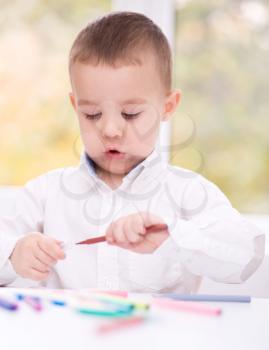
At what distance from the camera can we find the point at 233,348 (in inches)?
22.9

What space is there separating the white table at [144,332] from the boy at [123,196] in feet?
0.73

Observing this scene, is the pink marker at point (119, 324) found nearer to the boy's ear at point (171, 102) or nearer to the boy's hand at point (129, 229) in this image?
the boy's hand at point (129, 229)

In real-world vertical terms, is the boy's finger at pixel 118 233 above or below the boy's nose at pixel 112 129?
below

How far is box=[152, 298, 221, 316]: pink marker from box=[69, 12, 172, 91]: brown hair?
438 millimetres

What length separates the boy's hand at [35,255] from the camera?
2.80 ft

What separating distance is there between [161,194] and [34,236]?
11.4 inches

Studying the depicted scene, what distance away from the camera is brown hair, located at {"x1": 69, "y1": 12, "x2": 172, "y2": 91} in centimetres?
104

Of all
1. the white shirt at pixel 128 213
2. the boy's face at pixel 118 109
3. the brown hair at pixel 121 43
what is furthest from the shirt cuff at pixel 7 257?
the brown hair at pixel 121 43

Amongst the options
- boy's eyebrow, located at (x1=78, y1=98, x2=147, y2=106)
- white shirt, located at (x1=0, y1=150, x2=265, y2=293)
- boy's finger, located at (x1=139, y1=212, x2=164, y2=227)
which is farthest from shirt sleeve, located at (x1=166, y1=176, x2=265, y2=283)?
boy's eyebrow, located at (x1=78, y1=98, x2=147, y2=106)

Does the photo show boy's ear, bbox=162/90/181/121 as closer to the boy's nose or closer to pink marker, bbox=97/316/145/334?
the boy's nose

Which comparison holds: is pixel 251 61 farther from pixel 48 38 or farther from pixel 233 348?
pixel 233 348

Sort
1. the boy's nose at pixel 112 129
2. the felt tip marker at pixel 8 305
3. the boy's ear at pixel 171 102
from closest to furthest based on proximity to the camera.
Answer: the felt tip marker at pixel 8 305 → the boy's nose at pixel 112 129 → the boy's ear at pixel 171 102

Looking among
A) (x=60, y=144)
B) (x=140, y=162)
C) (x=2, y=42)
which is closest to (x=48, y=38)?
(x=2, y=42)

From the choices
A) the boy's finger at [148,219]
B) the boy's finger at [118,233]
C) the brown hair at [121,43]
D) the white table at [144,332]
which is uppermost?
the brown hair at [121,43]
